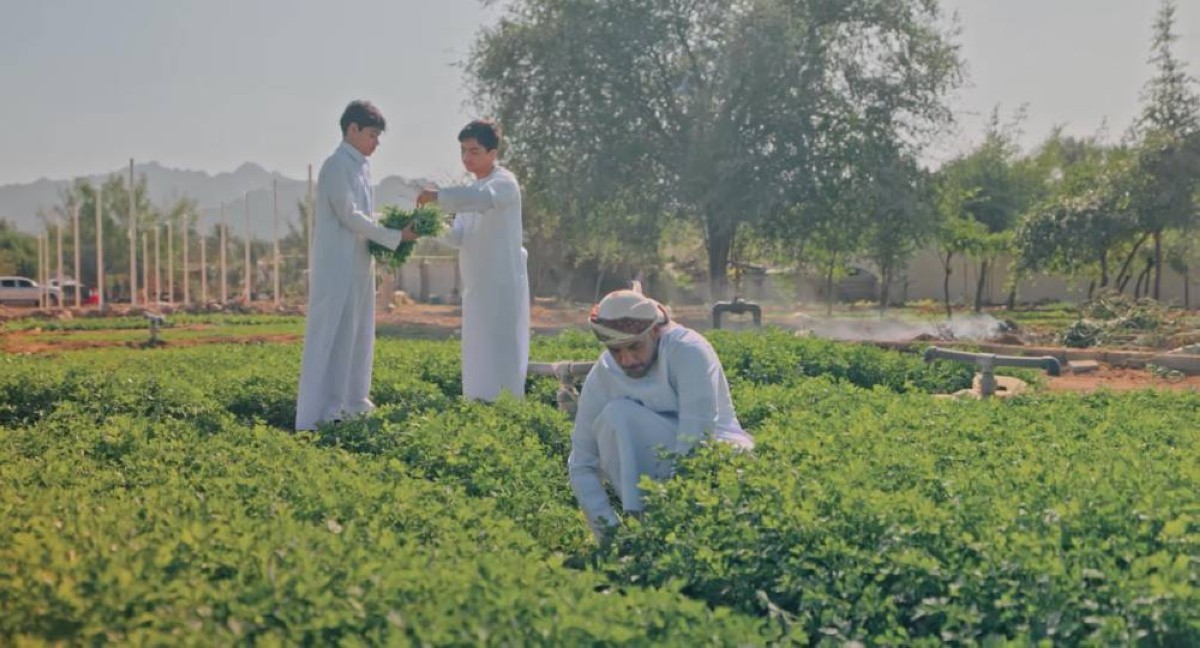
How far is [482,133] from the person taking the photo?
359 inches

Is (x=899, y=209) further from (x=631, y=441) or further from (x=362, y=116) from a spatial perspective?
(x=631, y=441)

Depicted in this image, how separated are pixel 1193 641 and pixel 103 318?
31.3 meters

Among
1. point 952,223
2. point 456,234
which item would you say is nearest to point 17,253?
point 952,223

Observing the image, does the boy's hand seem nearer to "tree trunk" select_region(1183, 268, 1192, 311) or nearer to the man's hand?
the man's hand

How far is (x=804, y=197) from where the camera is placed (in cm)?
2575

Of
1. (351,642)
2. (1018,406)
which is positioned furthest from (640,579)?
(1018,406)

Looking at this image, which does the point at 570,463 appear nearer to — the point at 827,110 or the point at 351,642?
the point at 351,642

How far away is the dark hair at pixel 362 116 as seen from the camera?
29.1 feet

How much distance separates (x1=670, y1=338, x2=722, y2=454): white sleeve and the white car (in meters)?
46.2

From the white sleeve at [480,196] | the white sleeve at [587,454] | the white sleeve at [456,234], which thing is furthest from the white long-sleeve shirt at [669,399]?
the white sleeve at [456,234]

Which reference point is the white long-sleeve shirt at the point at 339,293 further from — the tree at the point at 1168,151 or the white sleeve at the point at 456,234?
the tree at the point at 1168,151

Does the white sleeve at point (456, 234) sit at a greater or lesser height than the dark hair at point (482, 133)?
lesser

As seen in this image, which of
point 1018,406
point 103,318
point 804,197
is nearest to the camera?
point 1018,406

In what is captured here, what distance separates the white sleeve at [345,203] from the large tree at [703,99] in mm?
16257
